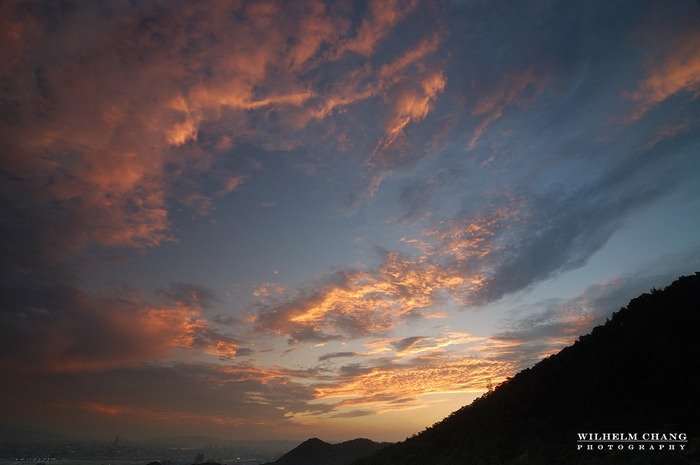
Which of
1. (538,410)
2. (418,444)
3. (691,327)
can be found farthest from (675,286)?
(418,444)

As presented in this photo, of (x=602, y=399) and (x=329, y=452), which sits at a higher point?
(x=602, y=399)

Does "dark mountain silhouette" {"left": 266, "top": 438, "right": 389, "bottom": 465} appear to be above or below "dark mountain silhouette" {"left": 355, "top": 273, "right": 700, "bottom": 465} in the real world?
below

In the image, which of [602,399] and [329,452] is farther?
[329,452]

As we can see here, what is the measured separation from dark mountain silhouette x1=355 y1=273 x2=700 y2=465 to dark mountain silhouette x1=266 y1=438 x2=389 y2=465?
86978mm

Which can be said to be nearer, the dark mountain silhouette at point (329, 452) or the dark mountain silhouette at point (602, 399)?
the dark mountain silhouette at point (602, 399)

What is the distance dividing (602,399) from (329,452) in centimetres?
12932

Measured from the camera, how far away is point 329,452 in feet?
445

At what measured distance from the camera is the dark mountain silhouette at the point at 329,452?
127m

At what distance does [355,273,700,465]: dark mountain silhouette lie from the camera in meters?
26.4

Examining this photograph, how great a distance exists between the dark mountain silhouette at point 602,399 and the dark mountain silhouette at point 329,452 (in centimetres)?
8698

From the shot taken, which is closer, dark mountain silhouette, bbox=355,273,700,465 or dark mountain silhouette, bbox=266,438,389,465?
dark mountain silhouette, bbox=355,273,700,465

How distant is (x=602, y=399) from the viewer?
33.2 metres

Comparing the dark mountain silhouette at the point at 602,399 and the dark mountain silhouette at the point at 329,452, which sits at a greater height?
the dark mountain silhouette at the point at 602,399

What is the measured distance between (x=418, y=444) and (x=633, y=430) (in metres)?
35.9
